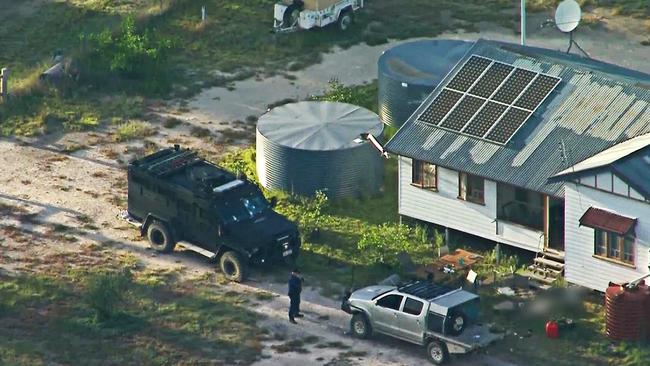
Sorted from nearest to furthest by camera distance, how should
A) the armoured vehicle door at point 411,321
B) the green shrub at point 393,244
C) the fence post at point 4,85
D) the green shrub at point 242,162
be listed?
the armoured vehicle door at point 411,321 → the green shrub at point 393,244 → the green shrub at point 242,162 → the fence post at point 4,85

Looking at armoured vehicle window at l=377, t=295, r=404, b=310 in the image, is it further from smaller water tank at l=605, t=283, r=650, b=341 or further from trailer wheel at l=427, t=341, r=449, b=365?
smaller water tank at l=605, t=283, r=650, b=341

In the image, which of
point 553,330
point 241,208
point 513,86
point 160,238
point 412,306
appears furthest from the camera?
point 513,86

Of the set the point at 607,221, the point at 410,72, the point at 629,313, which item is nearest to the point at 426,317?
the point at 629,313

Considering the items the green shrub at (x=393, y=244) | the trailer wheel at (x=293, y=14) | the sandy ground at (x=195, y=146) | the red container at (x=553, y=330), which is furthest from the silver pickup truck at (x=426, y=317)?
the trailer wheel at (x=293, y=14)

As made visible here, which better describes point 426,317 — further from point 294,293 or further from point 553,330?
point 294,293

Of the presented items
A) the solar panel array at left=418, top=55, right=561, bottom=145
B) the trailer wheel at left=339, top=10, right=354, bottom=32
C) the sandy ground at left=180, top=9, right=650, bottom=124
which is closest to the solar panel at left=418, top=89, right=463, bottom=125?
the solar panel array at left=418, top=55, right=561, bottom=145

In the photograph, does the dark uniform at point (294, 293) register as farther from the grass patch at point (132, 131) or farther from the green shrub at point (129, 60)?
the green shrub at point (129, 60)
